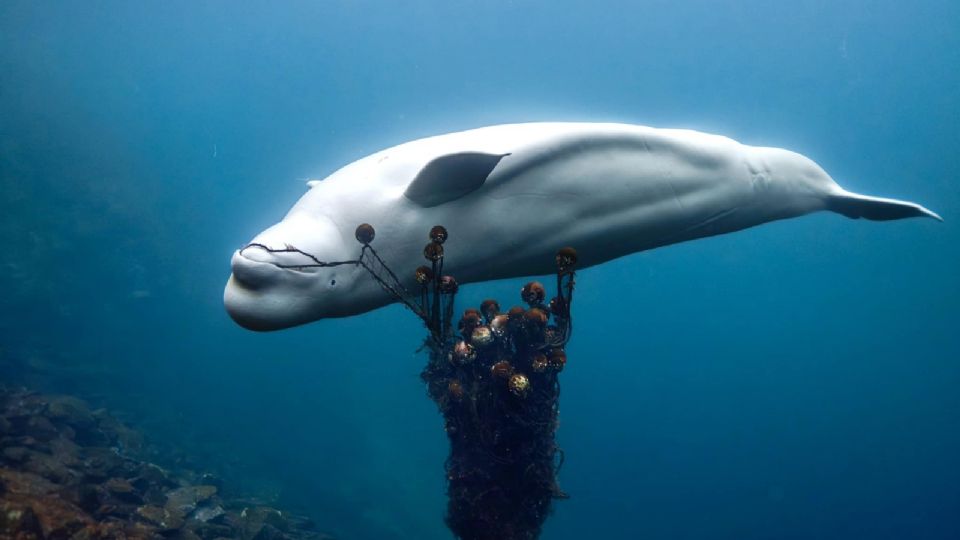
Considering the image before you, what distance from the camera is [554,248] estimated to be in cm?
306

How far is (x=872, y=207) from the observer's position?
4.12 meters

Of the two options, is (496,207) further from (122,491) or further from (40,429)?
(40,429)

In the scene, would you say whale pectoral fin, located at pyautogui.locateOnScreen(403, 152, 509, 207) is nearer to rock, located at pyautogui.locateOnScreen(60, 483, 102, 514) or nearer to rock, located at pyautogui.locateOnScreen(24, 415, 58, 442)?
rock, located at pyautogui.locateOnScreen(60, 483, 102, 514)

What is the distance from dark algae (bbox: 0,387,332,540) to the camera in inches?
243

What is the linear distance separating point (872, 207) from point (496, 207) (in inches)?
121

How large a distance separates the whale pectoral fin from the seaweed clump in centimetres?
126

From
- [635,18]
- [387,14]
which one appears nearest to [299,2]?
[387,14]

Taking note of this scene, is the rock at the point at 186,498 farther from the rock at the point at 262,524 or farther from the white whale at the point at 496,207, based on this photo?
the white whale at the point at 496,207

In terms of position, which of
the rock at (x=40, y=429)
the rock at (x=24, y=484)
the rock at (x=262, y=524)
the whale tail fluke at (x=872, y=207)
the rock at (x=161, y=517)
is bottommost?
the rock at (x=262, y=524)

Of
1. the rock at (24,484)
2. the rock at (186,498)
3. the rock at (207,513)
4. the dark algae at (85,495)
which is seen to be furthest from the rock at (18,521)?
the rock at (207,513)

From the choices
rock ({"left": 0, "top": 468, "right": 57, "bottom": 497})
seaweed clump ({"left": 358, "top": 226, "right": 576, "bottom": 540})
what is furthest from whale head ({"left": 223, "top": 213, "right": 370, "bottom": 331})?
rock ({"left": 0, "top": 468, "right": 57, "bottom": 497})

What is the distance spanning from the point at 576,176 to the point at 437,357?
207 centimetres

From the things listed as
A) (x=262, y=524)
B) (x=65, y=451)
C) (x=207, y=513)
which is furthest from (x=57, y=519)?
(x=262, y=524)

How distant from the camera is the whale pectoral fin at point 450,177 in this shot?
250 cm
